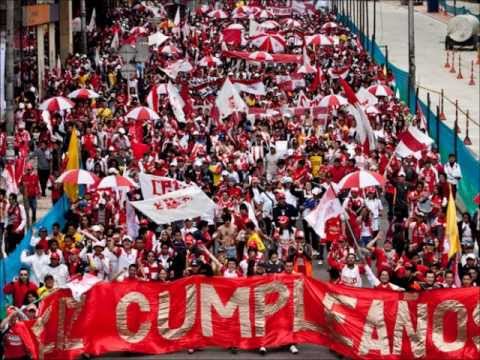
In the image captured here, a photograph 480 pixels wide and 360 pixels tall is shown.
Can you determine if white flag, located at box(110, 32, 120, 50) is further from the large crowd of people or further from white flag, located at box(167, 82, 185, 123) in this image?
white flag, located at box(167, 82, 185, 123)

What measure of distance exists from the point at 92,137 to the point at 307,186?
7.09 meters

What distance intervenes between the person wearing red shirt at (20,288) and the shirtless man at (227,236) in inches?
150

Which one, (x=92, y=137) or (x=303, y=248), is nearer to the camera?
(x=303, y=248)

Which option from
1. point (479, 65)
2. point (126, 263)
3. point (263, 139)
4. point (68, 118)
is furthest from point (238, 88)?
point (479, 65)

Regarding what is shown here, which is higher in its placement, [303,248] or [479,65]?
[303,248]

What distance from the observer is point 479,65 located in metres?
60.3

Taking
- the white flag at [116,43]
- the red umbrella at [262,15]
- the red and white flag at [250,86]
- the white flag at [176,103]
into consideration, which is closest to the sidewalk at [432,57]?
the red and white flag at [250,86]

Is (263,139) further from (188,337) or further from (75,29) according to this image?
(75,29)

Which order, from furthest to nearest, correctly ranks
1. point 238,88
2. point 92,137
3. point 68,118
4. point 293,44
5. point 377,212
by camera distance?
point 293,44
point 238,88
point 68,118
point 92,137
point 377,212

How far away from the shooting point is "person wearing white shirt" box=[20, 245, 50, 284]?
1792 cm

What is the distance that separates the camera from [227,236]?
20.0 meters

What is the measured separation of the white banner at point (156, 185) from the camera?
20.8 m

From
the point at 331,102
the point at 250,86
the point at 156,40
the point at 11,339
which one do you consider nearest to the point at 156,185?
the point at 11,339

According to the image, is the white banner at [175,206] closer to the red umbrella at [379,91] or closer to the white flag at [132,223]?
the white flag at [132,223]
